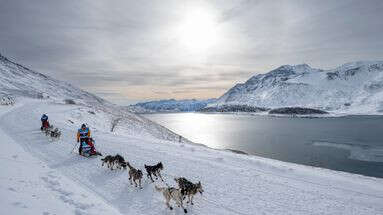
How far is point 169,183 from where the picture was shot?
1414cm

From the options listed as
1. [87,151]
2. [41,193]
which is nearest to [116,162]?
[87,151]

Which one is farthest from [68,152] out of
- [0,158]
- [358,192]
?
[358,192]

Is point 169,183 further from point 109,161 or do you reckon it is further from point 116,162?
point 109,161

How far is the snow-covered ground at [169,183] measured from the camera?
1049 cm

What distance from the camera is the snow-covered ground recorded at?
1049cm

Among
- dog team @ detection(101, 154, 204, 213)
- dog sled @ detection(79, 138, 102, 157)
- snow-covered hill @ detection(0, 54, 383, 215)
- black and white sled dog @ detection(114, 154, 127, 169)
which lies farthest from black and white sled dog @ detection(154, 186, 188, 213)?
dog sled @ detection(79, 138, 102, 157)

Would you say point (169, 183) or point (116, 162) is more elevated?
point (116, 162)

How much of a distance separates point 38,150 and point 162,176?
10558mm

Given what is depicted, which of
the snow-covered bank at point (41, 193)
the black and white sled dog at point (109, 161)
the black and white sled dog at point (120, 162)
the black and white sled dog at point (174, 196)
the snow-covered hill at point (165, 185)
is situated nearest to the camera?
the snow-covered bank at point (41, 193)

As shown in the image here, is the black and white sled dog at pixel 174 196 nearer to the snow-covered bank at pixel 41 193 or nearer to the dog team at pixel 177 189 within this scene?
the dog team at pixel 177 189

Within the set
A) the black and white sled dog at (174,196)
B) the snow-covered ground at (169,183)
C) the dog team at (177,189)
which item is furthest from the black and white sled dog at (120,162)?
the black and white sled dog at (174,196)

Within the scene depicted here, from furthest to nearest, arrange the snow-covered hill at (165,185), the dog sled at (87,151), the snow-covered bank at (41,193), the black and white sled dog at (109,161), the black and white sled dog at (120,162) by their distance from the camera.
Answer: the dog sled at (87,151) < the black and white sled dog at (109,161) < the black and white sled dog at (120,162) < the snow-covered hill at (165,185) < the snow-covered bank at (41,193)

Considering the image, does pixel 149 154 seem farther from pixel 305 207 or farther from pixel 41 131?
pixel 41 131

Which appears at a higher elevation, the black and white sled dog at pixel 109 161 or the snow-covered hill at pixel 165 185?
the black and white sled dog at pixel 109 161
